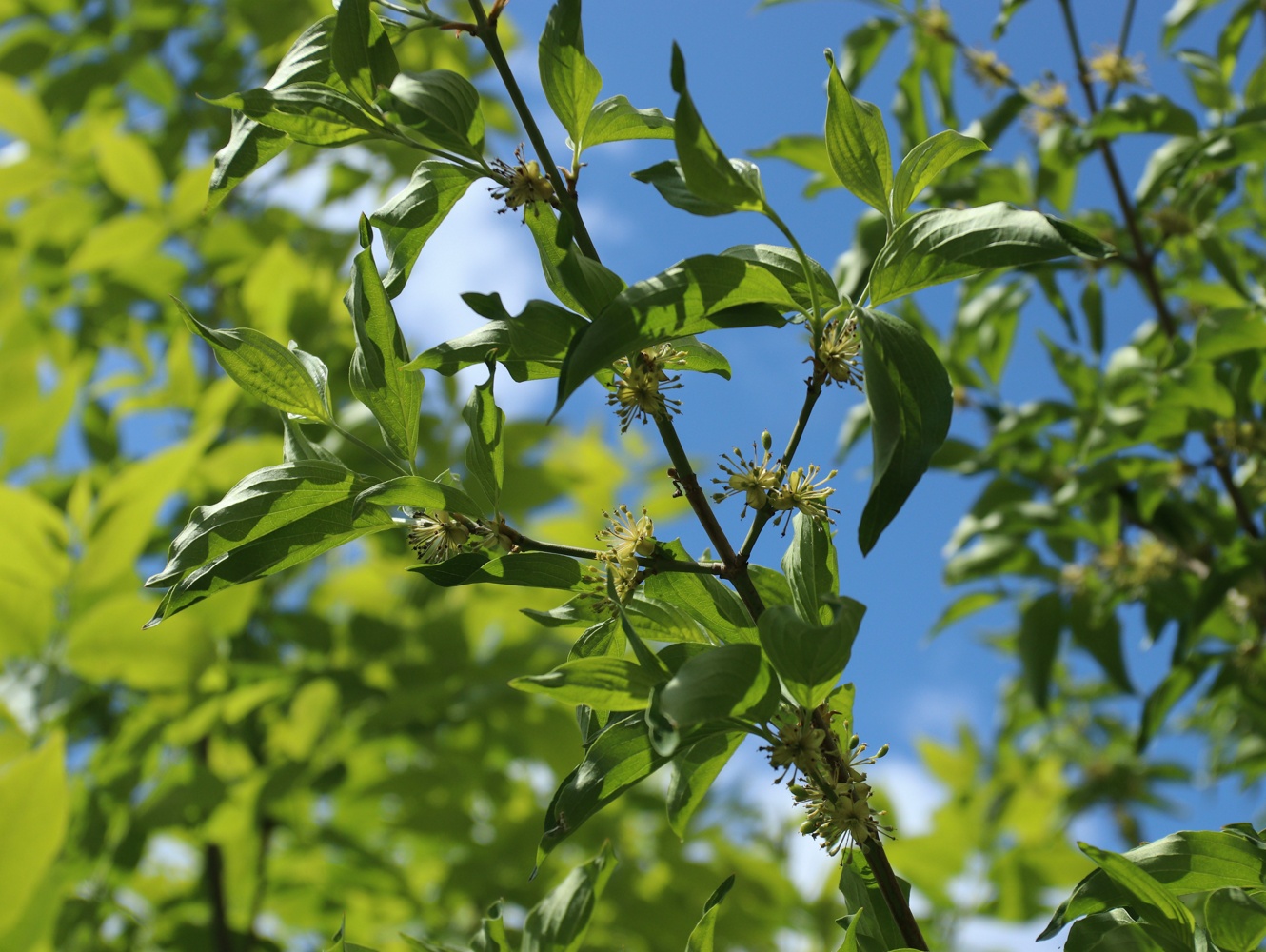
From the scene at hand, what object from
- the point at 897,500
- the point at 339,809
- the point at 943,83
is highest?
the point at 943,83

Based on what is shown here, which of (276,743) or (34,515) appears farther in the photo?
→ (276,743)

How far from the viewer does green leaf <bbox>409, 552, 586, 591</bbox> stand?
0.54 metres

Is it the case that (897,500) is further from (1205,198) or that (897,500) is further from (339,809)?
(339,809)

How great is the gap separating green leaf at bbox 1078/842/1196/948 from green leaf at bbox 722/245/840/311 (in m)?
0.29

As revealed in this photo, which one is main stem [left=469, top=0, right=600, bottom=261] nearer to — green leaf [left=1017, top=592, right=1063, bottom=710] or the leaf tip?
the leaf tip

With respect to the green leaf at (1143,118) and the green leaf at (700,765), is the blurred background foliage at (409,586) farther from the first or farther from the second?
the green leaf at (700,765)

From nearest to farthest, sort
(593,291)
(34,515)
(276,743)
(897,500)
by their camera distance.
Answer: (897,500)
(593,291)
(34,515)
(276,743)

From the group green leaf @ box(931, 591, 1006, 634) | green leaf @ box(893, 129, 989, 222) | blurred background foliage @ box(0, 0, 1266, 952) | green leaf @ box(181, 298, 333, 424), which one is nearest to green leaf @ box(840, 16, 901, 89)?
blurred background foliage @ box(0, 0, 1266, 952)

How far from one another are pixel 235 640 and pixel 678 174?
1.59m

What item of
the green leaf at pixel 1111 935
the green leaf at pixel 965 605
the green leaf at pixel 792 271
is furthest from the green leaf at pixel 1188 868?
the green leaf at pixel 965 605

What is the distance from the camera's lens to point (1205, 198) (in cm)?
139

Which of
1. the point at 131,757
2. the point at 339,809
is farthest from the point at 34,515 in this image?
the point at 339,809

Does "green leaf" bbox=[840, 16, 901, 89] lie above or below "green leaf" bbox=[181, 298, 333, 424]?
above

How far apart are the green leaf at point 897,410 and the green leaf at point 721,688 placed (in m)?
0.08
